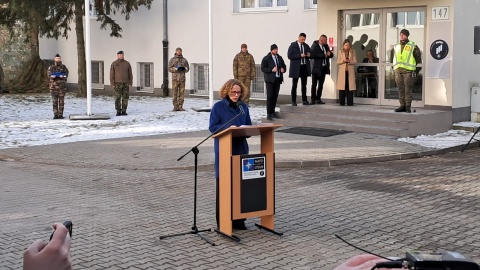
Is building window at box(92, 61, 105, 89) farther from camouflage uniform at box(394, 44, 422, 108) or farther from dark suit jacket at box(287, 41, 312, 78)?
camouflage uniform at box(394, 44, 422, 108)

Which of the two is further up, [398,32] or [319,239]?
[398,32]

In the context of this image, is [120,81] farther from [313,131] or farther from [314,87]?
[313,131]

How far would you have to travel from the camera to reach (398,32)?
19.0 meters

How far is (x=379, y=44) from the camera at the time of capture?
19.5 metres

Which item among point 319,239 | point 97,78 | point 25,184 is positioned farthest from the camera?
point 97,78

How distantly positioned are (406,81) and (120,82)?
333 inches

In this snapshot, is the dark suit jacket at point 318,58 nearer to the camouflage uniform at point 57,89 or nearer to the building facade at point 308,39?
the building facade at point 308,39

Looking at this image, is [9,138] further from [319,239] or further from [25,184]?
[319,239]

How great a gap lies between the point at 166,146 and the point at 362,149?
4040mm

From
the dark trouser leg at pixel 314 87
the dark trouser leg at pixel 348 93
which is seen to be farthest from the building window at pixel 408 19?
the dark trouser leg at pixel 314 87

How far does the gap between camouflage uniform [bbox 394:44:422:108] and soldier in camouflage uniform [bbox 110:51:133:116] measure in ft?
26.5

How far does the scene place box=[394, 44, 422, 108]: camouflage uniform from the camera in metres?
17.6

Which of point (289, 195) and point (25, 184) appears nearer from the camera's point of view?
point (289, 195)

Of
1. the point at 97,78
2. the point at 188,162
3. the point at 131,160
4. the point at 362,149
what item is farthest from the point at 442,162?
the point at 97,78
